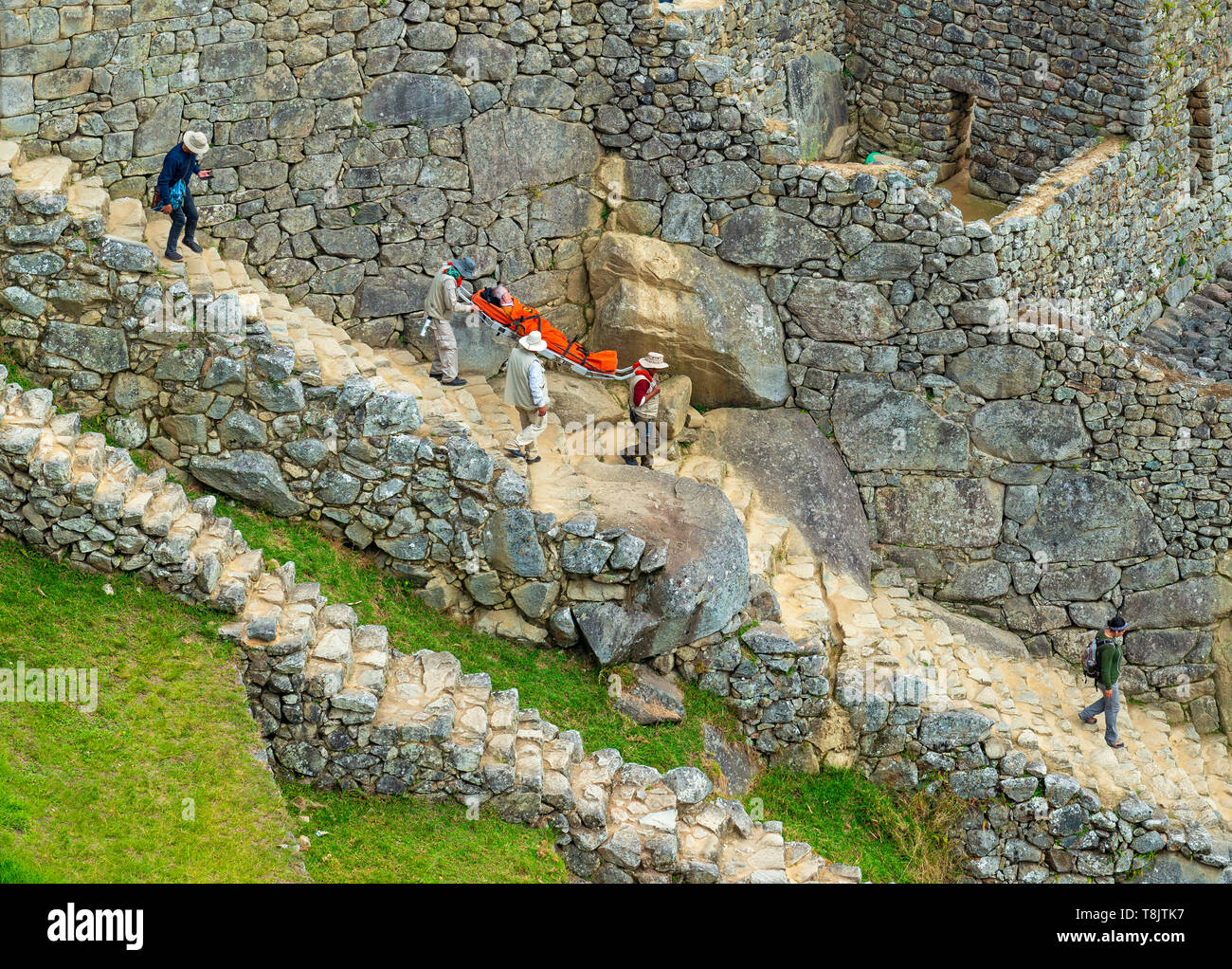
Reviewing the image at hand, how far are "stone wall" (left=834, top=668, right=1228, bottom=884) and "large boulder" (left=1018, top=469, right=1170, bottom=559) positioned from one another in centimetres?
333

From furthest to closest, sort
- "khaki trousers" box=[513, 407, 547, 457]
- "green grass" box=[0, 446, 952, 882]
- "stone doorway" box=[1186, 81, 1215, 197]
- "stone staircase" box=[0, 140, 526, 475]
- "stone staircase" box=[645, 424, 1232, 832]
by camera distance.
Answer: "stone doorway" box=[1186, 81, 1215, 197] → "stone staircase" box=[645, 424, 1232, 832] → "khaki trousers" box=[513, 407, 547, 457] → "stone staircase" box=[0, 140, 526, 475] → "green grass" box=[0, 446, 952, 882]

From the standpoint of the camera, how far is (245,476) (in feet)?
48.0

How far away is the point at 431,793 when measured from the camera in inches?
496

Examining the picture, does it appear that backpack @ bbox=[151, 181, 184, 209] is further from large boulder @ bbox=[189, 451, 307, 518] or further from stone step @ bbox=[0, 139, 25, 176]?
large boulder @ bbox=[189, 451, 307, 518]

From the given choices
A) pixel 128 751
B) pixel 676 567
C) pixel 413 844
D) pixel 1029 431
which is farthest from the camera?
pixel 1029 431

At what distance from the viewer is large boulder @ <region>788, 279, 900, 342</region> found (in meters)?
17.8

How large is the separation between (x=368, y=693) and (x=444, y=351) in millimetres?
5320

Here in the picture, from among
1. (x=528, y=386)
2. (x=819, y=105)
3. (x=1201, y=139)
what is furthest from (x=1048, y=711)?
(x=819, y=105)


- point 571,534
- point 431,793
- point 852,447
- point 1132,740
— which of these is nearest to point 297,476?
point 571,534

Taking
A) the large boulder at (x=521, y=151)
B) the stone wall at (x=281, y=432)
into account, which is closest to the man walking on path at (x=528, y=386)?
the stone wall at (x=281, y=432)

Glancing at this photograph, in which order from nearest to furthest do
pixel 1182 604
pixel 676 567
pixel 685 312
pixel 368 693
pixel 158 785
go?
pixel 158 785, pixel 368 693, pixel 676 567, pixel 685 312, pixel 1182 604

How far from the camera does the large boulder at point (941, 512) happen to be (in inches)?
721

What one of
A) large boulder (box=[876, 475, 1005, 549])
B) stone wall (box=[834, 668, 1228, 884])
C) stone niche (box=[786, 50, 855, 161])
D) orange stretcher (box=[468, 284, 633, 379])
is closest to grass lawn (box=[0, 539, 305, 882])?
orange stretcher (box=[468, 284, 633, 379])

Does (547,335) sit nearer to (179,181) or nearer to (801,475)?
(801,475)
